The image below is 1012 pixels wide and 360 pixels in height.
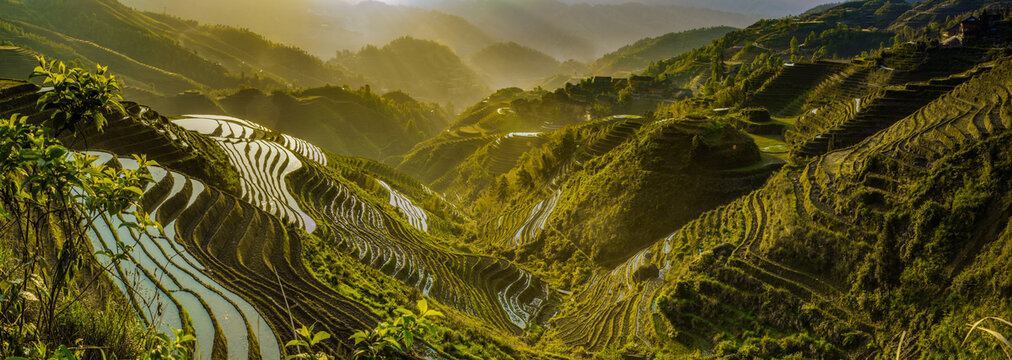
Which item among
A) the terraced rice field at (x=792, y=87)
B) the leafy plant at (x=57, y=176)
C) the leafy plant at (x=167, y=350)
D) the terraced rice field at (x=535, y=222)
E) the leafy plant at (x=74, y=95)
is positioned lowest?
the terraced rice field at (x=535, y=222)

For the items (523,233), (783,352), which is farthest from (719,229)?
(523,233)

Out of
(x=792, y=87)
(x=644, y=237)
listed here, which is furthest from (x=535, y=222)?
(x=792, y=87)

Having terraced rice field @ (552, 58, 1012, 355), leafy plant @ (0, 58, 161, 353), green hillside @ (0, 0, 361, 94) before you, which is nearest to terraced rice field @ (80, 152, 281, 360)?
leafy plant @ (0, 58, 161, 353)

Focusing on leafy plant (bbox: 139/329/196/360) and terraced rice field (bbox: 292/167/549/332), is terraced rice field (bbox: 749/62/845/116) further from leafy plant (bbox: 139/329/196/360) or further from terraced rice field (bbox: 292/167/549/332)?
leafy plant (bbox: 139/329/196/360)

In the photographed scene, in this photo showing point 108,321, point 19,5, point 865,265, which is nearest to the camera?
point 108,321

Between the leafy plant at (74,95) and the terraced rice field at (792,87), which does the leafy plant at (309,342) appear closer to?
the leafy plant at (74,95)

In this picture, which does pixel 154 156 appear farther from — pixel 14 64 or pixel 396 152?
pixel 396 152

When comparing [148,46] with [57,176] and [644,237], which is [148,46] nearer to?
[644,237]

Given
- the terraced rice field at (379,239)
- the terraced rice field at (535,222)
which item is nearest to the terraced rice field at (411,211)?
the terraced rice field at (379,239)
